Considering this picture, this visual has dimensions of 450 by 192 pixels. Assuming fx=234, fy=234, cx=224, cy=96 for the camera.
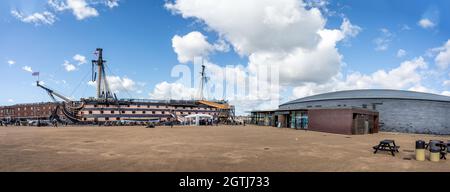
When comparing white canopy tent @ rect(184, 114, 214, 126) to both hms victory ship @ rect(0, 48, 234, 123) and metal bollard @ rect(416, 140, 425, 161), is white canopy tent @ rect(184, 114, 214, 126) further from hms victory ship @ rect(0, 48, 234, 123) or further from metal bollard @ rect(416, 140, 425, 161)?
metal bollard @ rect(416, 140, 425, 161)

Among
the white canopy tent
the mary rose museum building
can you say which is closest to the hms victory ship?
the white canopy tent

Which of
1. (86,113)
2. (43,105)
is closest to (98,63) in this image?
(86,113)

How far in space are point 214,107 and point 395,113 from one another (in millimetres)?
55292

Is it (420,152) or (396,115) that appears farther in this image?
(396,115)

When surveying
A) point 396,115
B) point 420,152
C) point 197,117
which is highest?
point 396,115

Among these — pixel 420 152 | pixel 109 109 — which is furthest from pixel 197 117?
pixel 420 152

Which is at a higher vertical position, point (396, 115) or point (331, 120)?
Result: point (396, 115)

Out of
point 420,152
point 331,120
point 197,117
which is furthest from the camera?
point 197,117

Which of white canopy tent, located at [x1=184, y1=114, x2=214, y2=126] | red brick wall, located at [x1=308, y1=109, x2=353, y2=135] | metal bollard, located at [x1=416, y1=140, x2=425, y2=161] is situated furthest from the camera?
white canopy tent, located at [x1=184, y1=114, x2=214, y2=126]

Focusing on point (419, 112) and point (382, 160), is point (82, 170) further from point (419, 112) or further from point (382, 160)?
point (419, 112)

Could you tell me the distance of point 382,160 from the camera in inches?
479

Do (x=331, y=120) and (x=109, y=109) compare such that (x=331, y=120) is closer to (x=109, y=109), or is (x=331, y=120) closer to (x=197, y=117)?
(x=197, y=117)

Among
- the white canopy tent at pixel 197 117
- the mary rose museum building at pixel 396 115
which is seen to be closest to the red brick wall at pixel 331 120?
the mary rose museum building at pixel 396 115

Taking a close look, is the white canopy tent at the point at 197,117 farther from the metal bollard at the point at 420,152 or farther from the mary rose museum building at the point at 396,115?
the metal bollard at the point at 420,152
